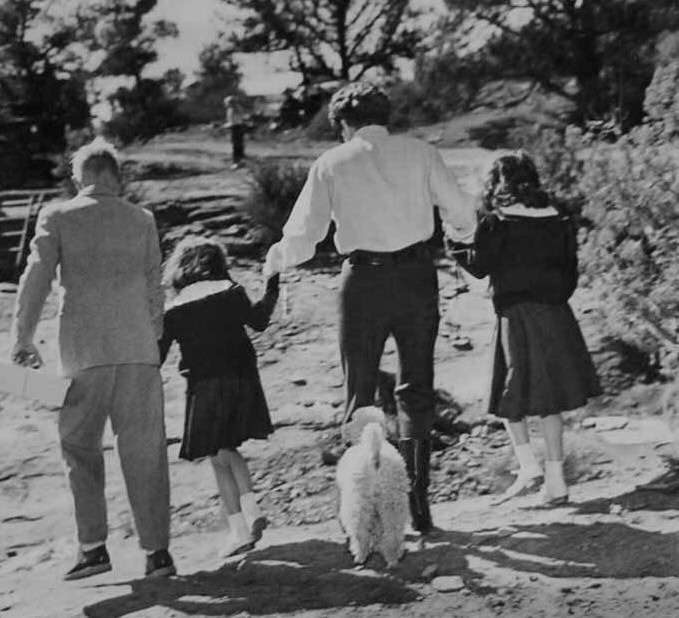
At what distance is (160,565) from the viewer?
16.8ft

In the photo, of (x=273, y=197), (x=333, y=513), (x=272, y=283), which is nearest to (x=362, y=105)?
(x=272, y=283)

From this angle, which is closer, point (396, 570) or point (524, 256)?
point (396, 570)

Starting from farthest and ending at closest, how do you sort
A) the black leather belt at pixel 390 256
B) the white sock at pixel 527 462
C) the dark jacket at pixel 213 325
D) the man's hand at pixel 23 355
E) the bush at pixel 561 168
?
the bush at pixel 561 168 → the white sock at pixel 527 462 → the dark jacket at pixel 213 325 → the black leather belt at pixel 390 256 → the man's hand at pixel 23 355

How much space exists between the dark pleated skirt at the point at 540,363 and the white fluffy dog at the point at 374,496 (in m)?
0.92

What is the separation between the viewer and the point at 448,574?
4.75m

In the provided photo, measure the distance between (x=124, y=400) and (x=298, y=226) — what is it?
2.97ft

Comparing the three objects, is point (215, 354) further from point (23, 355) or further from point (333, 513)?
point (333, 513)

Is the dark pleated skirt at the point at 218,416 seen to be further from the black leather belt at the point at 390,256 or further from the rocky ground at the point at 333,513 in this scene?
the black leather belt at the point at 390,256

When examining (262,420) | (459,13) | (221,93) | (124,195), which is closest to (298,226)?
(262,420)

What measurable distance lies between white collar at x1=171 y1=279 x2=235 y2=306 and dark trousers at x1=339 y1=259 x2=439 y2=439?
1.70ft

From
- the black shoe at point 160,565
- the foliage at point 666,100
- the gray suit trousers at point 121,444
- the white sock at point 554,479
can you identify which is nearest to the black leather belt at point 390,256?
the gray suit trousers at point 121,444

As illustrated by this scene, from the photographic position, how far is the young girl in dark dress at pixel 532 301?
5.50 metres

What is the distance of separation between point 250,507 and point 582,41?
11.8m

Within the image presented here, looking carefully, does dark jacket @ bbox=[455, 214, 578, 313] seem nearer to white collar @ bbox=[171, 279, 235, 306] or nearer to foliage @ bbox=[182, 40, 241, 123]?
white collar @ bbox=[171, 279, 235, 306]
